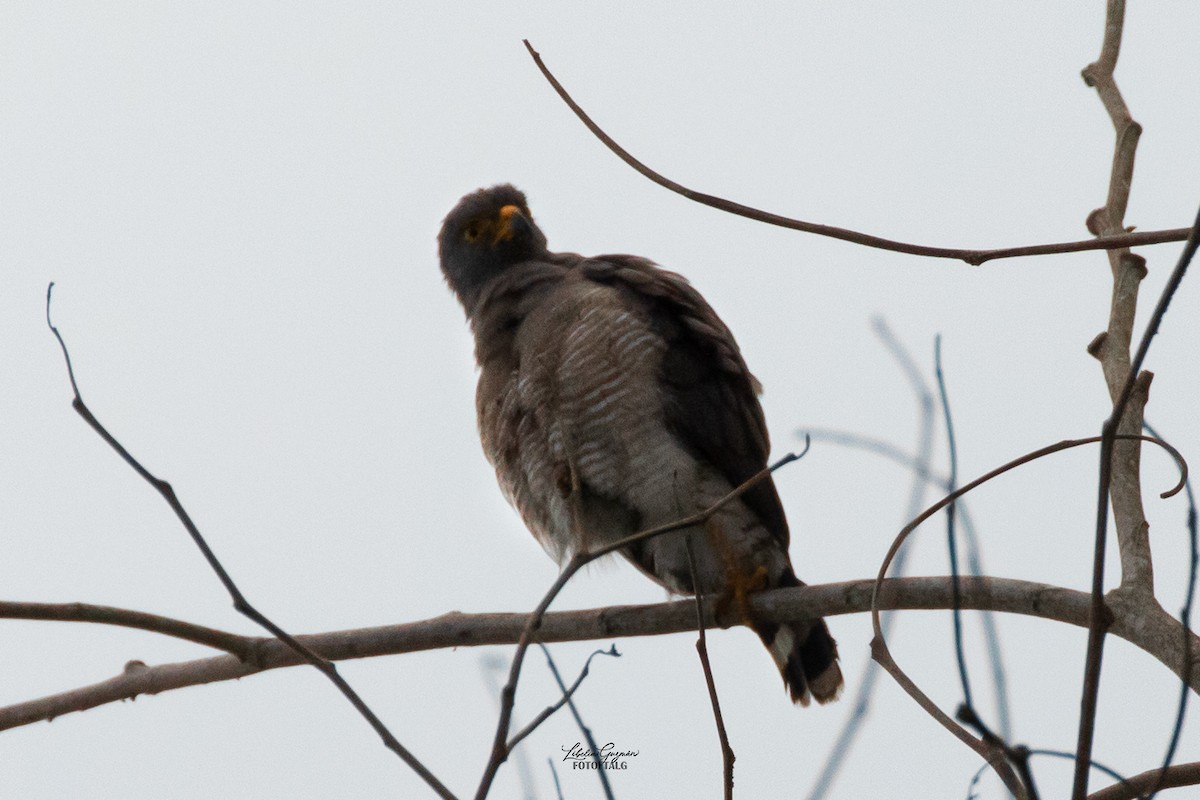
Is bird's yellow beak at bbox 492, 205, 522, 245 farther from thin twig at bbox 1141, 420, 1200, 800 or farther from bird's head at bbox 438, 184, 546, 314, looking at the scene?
thin twig at bbox 1141, 420, 1200, 800

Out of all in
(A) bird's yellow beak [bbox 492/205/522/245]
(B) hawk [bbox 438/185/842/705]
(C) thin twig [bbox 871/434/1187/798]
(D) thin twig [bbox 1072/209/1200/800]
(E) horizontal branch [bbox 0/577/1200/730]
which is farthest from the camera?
(A) bird's yellow beak [bbox 492/205/522/245]

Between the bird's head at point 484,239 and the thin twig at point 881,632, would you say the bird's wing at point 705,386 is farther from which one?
the thin twig at point 881,632

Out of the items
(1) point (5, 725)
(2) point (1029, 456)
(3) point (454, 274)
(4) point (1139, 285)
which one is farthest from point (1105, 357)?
(3) point (454, 274)

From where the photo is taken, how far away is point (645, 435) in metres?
4.59

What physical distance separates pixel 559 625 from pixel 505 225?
2.55 metres

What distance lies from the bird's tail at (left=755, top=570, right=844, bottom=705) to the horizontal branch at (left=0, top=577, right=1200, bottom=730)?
2.23 ft

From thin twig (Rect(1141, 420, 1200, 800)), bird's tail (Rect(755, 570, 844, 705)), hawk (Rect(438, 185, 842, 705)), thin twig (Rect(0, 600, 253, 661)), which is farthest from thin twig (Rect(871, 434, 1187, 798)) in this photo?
bird's tail (Rect(755, 570, 844, 705))

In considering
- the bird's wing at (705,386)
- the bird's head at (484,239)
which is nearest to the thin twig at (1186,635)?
the bird's wing at (705,386)

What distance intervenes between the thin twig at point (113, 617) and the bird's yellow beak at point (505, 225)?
3096mm

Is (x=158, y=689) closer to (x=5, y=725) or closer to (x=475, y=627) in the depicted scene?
(x=5, y=725)

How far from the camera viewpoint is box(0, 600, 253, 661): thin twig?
97.4 inches

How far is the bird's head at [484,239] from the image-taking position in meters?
5.83

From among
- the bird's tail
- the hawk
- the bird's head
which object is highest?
the bird's head

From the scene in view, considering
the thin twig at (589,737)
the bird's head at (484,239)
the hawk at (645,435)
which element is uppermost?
the bird's head at (484,239)
